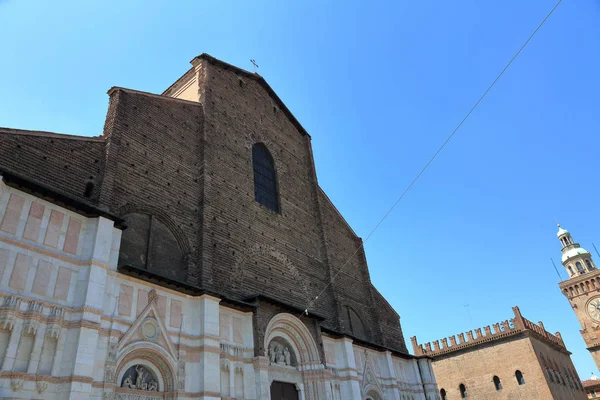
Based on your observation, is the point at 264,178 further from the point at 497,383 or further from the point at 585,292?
the point at 585,292

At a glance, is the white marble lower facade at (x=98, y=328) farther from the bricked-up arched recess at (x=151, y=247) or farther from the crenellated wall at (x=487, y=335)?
the crenellated wall at (x=487, y=335)

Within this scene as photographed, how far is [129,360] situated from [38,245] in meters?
2.85

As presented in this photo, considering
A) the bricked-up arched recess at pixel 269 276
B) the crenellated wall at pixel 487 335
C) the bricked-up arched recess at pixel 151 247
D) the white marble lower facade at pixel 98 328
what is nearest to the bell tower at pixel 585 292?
the crenellated wall at pixel 487 335

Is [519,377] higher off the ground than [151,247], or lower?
lower

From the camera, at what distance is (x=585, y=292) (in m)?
50.3

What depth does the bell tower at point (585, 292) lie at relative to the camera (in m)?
47.9

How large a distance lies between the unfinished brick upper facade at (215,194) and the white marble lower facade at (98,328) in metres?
0.52

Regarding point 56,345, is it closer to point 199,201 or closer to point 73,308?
point 73,308

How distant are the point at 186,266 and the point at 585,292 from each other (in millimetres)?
53973

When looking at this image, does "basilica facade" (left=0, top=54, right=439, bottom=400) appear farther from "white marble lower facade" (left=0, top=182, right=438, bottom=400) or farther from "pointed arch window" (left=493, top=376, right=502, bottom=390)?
"pointed arch window" (left=493, top=376, right=502, bottom=390)

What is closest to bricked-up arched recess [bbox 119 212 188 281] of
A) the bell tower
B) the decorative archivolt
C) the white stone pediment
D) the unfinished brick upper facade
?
the unfinished brick upper facade

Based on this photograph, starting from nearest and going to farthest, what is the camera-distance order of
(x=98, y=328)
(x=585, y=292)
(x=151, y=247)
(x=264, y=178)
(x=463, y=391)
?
1. (x=98, y=328)
2. (x=151, y=247)
3. (x=264, y=178)
4. (x=463, y=391)
5. (x=585, y=292)

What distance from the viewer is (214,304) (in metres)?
10.4

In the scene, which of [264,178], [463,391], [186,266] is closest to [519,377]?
[463,391]
